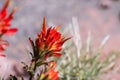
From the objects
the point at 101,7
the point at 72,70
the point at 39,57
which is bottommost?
the point at 39,57

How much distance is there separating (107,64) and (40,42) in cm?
166

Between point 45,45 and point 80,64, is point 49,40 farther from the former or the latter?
point 80,64

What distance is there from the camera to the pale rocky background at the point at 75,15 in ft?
15.1

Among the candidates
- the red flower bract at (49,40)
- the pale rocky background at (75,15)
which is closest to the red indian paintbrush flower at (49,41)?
the red flower bract at (49,40)

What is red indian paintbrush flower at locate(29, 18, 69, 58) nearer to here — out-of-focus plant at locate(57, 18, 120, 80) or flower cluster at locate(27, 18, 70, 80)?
flower cluster at locate(27, 18, 70, 80)

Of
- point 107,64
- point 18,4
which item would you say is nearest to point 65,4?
point 18,4

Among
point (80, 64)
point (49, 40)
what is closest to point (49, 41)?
point (49, 40)

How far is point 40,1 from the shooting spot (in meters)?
5.08

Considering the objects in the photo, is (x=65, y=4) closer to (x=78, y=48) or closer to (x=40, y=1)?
(x=40, y=1)

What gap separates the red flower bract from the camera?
1312 millimetres

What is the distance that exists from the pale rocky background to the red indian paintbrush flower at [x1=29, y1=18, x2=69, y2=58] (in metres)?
3.02

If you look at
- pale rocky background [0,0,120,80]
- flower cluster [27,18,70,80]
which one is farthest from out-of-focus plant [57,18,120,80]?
pale rocky background [0,0,120,80]

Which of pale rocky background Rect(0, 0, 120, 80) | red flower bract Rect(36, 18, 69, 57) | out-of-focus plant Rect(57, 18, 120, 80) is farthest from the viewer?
pale rocky background Rect(0, 0, 120, 80)

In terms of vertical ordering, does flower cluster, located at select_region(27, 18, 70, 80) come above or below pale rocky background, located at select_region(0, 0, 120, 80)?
below
